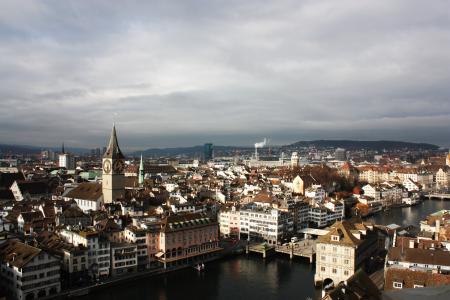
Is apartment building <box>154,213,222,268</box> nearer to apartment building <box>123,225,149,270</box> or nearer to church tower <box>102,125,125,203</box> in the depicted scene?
apartment building <box>123,225,149,270</box>

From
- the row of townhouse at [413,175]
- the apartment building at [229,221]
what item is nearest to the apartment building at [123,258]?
the apartment building at [229,221]

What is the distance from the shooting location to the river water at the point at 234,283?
4072 cm

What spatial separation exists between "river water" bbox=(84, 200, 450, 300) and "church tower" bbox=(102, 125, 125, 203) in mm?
27825

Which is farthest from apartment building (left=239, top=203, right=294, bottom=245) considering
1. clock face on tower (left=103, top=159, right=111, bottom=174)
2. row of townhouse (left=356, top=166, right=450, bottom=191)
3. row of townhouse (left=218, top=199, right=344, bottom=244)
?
row of townhouse (left=356, top=166, right=450, bottom=191)

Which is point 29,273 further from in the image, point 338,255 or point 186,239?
point 338,255

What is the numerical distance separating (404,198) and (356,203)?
19248 millimetres

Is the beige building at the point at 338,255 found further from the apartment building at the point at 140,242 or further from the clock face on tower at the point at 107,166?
the clock face on tower at the point at 107,166

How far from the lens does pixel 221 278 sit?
46.4 metres

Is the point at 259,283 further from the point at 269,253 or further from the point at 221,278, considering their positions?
the point at 269,253

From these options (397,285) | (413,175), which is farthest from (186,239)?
(413,175)

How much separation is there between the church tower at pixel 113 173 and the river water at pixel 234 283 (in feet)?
91.3

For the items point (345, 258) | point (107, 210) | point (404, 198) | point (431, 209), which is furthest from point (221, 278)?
point (404, 198)

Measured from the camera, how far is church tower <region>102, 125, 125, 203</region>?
72500mm

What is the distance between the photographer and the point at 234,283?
44.7 meters
